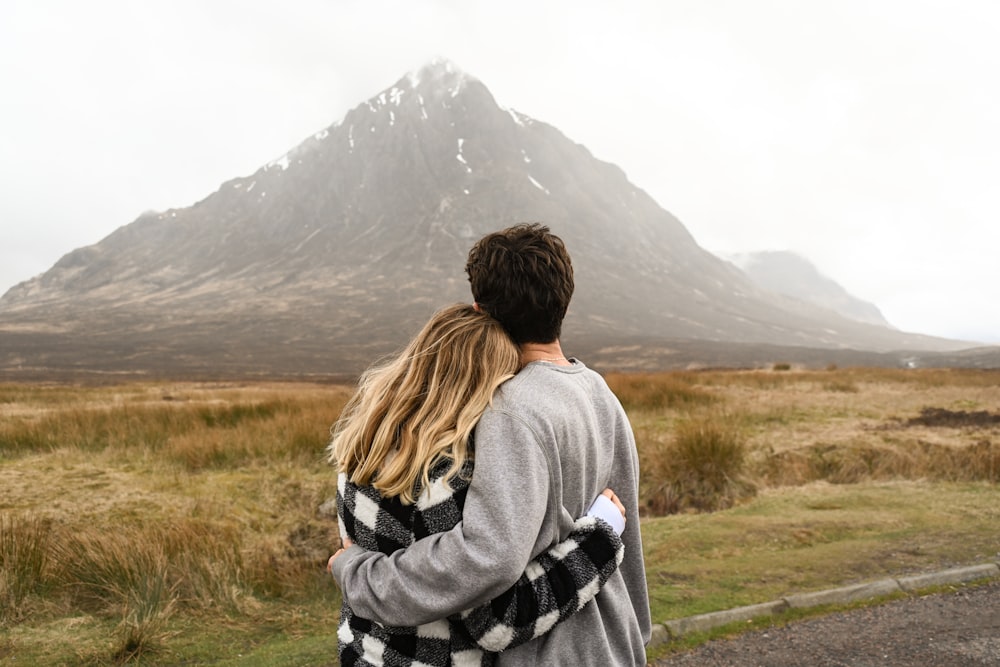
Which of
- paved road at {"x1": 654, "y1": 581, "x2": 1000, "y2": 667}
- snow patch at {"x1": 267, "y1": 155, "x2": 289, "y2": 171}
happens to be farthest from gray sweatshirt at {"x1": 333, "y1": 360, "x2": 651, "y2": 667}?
snow patch at {"x1": 267, "y1": 155, "x2": 289, "y2": 171}

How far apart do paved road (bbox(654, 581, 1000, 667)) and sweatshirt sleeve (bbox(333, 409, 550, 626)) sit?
10.7ft

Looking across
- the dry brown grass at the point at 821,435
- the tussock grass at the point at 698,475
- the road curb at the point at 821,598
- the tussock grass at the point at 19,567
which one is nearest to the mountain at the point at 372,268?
the dry brown grass at the point at 821,435

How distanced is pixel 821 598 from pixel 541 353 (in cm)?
452

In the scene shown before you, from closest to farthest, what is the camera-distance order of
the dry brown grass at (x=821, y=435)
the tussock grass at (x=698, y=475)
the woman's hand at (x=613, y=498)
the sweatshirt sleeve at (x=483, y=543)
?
the sweatshirt sleeve at (x=483, y=543) < the woman's hand at (x=613, y=498) < the tussock grass at (x=698, y=475) < the dry brown grass at (x=821, y=435)

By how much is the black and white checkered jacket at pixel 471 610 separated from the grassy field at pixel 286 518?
302 cm

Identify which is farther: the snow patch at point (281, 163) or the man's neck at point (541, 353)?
the snow patch at point (281, 163)

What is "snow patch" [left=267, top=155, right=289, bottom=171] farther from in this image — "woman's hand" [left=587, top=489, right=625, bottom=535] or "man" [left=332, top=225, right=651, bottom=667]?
"woman's hand" [left=587, top=489, right=625, bottom=535]

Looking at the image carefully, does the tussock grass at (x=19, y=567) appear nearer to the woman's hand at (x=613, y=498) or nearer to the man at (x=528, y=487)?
the man at (x=528, y=487)

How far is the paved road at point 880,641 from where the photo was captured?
4.27 m

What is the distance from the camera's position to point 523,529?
1.64 m

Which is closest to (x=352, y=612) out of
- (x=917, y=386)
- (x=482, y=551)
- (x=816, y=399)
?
(x=482, y=551)

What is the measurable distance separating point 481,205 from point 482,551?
159m

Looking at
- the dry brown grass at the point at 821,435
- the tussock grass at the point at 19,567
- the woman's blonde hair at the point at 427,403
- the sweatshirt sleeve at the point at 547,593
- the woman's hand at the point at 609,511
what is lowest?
the dry brown grass at the point at 821,435

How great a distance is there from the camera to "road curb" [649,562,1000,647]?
188 inches
